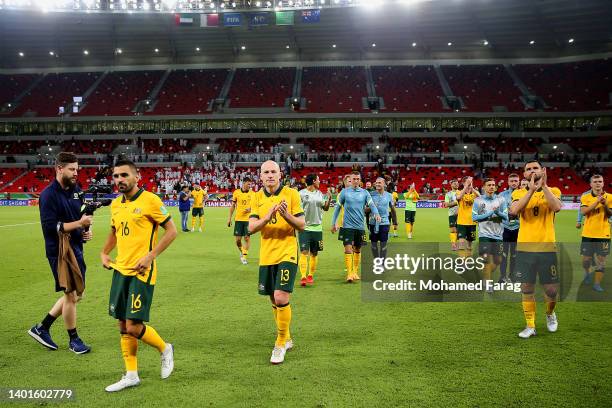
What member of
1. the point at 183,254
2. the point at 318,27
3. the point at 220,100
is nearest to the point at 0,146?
the point at 220,100

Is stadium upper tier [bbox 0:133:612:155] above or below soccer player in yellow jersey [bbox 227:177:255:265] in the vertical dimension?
above

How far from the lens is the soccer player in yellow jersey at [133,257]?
4.39 metres

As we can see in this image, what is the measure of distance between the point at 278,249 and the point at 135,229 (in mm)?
1694

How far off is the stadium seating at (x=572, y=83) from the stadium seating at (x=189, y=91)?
40.3 meters

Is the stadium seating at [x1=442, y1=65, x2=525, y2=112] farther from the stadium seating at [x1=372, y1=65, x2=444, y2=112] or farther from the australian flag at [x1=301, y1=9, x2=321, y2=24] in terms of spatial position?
the australian flag at [x1=301, y1=9, x2=321, y2=24]

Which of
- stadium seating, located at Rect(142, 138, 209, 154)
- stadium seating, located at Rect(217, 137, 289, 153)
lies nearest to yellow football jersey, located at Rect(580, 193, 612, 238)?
stadium seating, located at Rect(217, 137, 289, 153)

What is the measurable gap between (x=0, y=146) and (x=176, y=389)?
209ft

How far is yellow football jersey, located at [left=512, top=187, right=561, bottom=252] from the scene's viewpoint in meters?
5.96

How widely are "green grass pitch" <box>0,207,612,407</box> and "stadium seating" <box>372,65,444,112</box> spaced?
48298 mm

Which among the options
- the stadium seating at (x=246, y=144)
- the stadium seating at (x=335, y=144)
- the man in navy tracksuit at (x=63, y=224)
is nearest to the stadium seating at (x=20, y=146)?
the stadium seating at (x=246, y=144)

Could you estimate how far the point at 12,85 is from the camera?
2395 inches

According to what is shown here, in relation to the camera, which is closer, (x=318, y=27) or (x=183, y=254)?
(x=183, y=254)

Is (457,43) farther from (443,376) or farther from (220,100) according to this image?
(443,376)

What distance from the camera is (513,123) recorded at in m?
53.8
